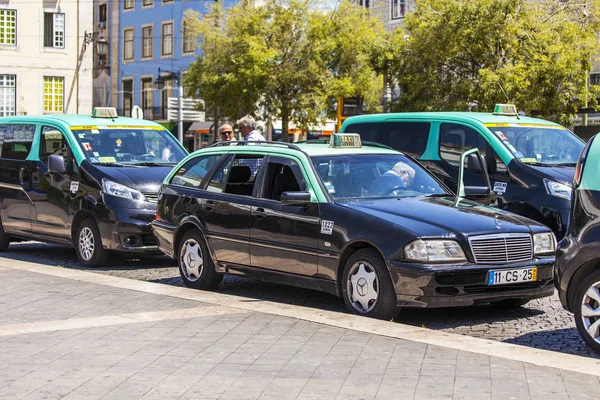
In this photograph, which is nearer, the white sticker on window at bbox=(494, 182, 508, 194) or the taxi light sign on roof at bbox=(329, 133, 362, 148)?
the taxi light sign on roof at bbox=(329, 133, 362, 148)

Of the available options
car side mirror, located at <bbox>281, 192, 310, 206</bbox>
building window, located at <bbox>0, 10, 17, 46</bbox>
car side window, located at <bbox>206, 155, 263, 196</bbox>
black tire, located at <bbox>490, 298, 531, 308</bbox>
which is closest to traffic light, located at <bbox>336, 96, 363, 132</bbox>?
building window, located at <bbox>0, 10, 17, 46</bbox>

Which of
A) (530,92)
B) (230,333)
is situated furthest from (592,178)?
(530,92)

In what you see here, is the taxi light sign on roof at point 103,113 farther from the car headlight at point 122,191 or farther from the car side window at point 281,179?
the car side window at point 281,179

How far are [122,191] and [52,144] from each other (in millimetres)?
1665

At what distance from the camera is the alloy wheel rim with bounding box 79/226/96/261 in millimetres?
13141

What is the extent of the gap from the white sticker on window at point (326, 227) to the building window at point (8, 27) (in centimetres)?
4607

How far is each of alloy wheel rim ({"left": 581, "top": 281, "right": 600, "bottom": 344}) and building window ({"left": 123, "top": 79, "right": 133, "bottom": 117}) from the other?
60.8m

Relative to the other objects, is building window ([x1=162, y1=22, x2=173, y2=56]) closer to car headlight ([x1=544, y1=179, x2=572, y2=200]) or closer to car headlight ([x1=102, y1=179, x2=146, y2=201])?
car headlight ([x1=102, y1=179, x2=146, y2=201])

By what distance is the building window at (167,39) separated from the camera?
62612mm

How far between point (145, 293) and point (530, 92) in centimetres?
2218

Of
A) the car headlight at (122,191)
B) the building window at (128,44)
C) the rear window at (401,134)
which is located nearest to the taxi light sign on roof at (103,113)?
the car headlight at (122,191)

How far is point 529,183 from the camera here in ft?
41.8

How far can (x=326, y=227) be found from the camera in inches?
359

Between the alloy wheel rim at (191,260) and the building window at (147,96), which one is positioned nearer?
the alloy wheel rim at (191,260)
